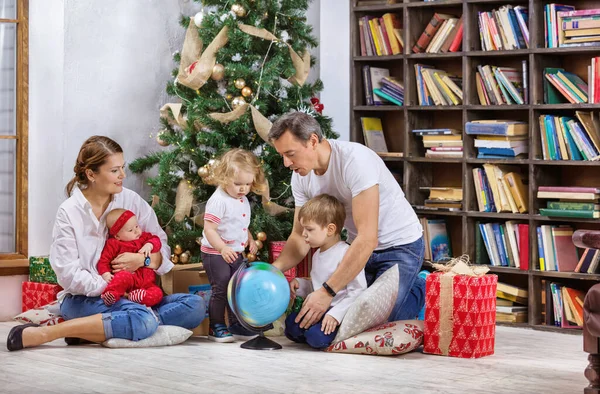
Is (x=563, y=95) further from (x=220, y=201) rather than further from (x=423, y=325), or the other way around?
(x=220, y=201)

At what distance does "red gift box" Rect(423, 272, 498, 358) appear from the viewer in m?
3.88

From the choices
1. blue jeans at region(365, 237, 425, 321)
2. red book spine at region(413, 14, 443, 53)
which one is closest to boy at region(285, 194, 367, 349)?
blue jeans at region(365, 237, 425, 321)

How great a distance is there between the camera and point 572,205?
4723 mm

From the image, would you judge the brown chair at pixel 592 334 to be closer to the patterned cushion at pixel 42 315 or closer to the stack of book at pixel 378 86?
the patterned cushion at pixel 42 315

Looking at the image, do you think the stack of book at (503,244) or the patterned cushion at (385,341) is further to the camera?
the stack of book at (503,244)

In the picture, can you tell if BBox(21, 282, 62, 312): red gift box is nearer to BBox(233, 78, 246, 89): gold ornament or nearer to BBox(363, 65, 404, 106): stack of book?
BBox(233, 78, 246, 89): gold ornament

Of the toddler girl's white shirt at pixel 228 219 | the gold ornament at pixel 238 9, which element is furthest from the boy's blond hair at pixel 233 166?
the gold ornament at pixel 238 9

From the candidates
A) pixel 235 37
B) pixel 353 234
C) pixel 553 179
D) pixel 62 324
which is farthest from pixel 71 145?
pixel 553 179

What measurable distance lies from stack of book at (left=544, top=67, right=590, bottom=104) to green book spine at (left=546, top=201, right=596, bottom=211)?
0.49 m

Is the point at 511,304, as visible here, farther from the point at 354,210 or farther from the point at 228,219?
the point at 228,219

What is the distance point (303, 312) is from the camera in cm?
401

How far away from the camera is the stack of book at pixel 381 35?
540cm

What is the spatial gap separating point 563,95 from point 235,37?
1.64 meters

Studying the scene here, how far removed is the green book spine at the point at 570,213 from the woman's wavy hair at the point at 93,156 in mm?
2083
